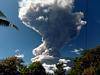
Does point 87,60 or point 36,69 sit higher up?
point 36,69

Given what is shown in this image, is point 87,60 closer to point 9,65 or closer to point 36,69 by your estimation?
point 36,69

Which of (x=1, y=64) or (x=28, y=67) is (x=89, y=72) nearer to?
(x=1, y=64)

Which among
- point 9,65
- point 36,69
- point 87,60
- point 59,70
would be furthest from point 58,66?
point 9,65

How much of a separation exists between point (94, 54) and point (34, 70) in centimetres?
2038

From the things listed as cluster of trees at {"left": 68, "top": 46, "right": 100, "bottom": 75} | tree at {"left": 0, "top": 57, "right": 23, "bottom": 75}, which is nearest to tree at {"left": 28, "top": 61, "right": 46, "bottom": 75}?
cluster of trees at {"left": 68, "top": 46, "right": 100, "bottom": 75}

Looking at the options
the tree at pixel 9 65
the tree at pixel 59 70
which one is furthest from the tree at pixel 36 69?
the tree at pixel 9 65

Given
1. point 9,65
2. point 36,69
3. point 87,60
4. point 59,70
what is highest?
point 59,70

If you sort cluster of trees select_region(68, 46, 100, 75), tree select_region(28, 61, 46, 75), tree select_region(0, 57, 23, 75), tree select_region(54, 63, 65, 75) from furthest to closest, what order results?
tree select_region(54, 63, 65, 75) → tree select_region(28, 61, 46, 75) → cluster of trees select_region(68, 46, 100, 75) → tree select_region(0, 57, 23, 75)

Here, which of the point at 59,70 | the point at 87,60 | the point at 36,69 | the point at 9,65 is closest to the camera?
the point at 9,65

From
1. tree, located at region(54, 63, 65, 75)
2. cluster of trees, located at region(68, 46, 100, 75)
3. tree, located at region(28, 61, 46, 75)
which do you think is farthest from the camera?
tree, located at region(54, 63, 65, 75)

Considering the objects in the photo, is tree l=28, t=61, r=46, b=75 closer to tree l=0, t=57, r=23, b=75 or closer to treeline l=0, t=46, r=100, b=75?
treeline l=0, t=46, r=100, b=75

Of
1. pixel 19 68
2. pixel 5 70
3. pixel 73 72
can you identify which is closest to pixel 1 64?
pixel 5 70

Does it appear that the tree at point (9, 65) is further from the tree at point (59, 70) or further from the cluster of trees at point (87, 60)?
the tree at point (59, 70)

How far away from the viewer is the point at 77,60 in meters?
114
